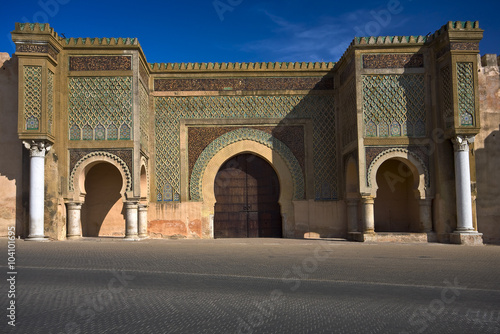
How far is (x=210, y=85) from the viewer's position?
13.8 meters

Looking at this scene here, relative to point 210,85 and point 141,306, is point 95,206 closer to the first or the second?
point 210,85

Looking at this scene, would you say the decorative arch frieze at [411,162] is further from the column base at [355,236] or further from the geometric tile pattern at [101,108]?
the geometric tile pattern at [101,108]

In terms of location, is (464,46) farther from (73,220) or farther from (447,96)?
(73,220)

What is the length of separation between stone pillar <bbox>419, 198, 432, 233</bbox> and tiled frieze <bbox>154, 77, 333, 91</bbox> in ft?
12.4

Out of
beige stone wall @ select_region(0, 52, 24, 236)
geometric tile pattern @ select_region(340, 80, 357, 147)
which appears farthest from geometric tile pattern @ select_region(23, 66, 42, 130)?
geometric tile pattern @ select_region(340, 80, 357, 147)

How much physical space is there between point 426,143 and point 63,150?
800cm

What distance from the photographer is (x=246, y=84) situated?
13.9 metres

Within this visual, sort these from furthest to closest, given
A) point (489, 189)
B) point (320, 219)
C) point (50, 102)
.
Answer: point (320, 219) < point (489, 189) < point (50, 102)

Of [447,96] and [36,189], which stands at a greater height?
[447,96]

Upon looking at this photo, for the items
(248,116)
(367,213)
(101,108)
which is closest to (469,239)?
(367,213)

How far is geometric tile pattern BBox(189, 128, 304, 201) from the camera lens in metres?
13.6

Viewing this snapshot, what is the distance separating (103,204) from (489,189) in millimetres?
9367

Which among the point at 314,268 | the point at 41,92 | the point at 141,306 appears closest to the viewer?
the point at 141,306

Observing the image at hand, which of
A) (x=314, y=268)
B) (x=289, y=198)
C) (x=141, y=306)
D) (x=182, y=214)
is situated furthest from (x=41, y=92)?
(x=141, y=306)
